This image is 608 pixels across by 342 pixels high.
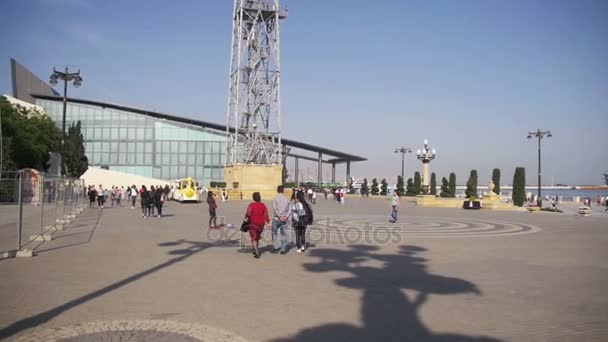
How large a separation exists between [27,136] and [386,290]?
164ft

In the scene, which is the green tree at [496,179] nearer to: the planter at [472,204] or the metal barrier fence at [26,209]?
the planter at [472,204]

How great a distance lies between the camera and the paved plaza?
606 centimetres

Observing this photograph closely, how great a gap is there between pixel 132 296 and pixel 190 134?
258ft

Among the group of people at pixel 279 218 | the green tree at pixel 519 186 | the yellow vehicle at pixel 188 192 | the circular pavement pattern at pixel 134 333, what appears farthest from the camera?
the green tree at pixel 519 186

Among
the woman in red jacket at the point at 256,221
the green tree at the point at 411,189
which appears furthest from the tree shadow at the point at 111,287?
the green tree at the point at 411,189

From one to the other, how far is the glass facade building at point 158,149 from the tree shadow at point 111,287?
231 feet

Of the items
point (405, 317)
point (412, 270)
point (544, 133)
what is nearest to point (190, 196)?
point (544, 133)

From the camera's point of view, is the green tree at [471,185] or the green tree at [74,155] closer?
the green tree at [471,185]

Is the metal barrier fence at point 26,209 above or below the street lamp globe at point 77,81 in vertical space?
below

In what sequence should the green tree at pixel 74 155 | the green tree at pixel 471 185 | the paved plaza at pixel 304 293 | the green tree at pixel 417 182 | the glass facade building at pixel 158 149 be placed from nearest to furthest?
1. the paved plaza at pixel 304 293
2. the green tree at pixel 471 185
3. the green tree at pixel 74 155
4. the green tree at pixel 417 182
5. the glass facade building at pixel 158 149

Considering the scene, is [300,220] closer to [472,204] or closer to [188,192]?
[472,204]

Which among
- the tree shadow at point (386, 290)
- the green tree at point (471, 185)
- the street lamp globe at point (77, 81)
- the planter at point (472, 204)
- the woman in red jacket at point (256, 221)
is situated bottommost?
the tree shadow at point (386, 290)

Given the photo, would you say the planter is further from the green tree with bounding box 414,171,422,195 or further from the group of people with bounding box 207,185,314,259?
the group of people with bounding box 207,185,314,259

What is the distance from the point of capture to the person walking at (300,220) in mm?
13438
